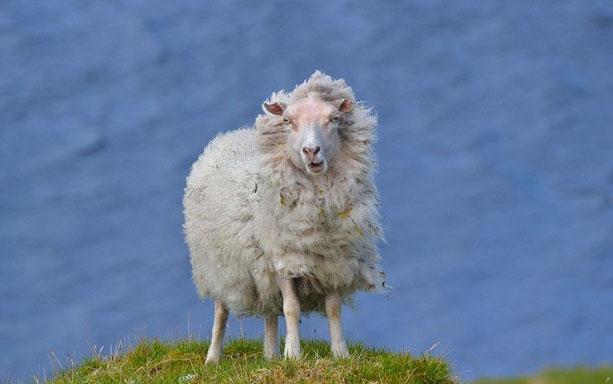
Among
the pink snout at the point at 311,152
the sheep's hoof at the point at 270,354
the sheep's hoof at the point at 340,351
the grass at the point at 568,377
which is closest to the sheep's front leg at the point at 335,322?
the sheep's hoof at the point at 340,351

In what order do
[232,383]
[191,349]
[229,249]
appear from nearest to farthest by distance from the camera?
[232,383] → [229,249] → [191,349]

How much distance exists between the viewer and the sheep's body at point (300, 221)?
10.0 meters

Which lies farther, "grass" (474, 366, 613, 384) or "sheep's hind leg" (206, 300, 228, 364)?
"grass" (474, 366, 613, 384)

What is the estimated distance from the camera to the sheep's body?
33.0 ft

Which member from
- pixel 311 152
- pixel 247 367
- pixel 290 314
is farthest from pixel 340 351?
pixel 311 152

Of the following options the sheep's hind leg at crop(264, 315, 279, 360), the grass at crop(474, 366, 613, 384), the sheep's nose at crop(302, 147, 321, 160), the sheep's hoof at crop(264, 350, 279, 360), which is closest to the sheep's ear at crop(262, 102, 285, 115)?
the sheep's nose at crop(302, 147, 321, 160)

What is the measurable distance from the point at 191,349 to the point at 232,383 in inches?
97.2

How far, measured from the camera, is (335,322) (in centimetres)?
1024

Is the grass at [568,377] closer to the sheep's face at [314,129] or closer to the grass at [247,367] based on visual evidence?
the grass at [247,367]

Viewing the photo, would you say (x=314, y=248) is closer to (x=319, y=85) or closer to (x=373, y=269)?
(x=373, y=269)

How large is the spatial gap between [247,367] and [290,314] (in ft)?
1.99

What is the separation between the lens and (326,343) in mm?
11133

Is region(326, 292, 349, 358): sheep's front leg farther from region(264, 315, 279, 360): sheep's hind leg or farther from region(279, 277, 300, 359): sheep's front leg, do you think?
region(264, 315, 279, 360): sheep's hind leg

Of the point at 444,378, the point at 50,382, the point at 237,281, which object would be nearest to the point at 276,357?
the point at 237,281
